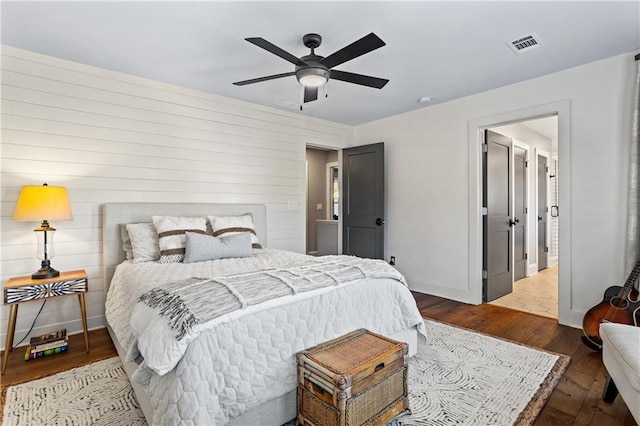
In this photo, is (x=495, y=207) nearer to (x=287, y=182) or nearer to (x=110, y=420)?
(x=287, y=182)

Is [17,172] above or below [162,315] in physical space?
above

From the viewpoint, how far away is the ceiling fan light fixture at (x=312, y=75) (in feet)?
7.61

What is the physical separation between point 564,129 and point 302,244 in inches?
130

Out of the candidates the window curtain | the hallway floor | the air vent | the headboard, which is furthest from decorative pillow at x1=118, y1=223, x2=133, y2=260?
the window curtain

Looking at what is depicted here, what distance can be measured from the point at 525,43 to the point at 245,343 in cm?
305

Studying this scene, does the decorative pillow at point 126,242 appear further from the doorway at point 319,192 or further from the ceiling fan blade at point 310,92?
the doorway at point 319,192

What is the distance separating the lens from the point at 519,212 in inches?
200

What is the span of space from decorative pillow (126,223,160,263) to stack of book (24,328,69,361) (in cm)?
83

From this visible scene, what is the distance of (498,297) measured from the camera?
4223 millimetres

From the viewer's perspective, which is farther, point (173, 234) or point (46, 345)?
point (173, 234)

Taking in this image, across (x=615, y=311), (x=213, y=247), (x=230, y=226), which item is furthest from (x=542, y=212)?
(x=213, y=247)

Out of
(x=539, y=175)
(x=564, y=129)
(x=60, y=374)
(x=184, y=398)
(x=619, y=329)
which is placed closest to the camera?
(x=184, y=398)

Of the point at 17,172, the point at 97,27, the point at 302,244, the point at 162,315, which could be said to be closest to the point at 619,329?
the point at 162,315

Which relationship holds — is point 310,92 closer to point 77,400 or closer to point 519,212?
point 77,400
